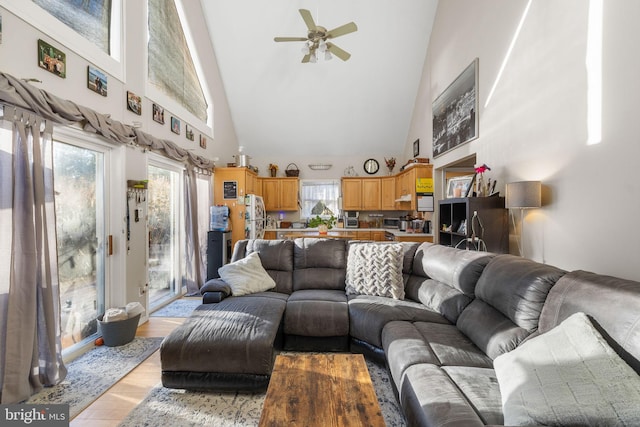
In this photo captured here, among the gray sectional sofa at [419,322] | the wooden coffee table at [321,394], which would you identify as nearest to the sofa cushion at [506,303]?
the gray sectional sofa at [419,322]

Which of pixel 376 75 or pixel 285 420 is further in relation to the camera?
pixel 376 75

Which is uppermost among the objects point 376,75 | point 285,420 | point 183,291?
point 376,75

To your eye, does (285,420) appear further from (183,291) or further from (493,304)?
(183,291)

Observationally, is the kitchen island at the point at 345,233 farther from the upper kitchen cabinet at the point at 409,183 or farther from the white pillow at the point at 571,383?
the white pillow at the point at 571,383

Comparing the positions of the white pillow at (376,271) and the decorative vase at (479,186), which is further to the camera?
the decorative vase at (479,186)

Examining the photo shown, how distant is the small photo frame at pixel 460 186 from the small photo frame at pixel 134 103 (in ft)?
13.0

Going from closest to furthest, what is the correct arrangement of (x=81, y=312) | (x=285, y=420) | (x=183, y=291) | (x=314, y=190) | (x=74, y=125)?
1. (x=285, y=420)
2. (x=74, y=125)
3. (x=81, y=312)
4. (x=183, y=291)
5. (x=314, y=190)

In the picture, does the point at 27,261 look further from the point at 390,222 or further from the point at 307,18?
the point at 390,222

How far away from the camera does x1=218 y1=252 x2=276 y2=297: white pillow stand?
2930 millimetres

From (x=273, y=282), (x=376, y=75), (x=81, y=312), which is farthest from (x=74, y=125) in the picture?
(x=376, y=75)

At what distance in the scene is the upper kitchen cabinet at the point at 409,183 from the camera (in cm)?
542

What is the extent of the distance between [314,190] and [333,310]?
5276 mm

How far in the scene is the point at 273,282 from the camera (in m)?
3.18

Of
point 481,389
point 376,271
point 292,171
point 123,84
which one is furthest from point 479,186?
point 292,171
